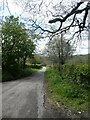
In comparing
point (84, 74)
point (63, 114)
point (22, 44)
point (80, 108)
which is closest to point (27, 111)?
point (63, 114)

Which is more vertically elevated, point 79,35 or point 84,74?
point 79,35

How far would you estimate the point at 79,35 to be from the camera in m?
11.0

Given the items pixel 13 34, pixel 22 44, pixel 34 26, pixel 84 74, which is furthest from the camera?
pixel 22 44

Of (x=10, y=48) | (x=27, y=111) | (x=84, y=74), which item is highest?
(x=10, y=48)

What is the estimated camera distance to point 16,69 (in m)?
32.2

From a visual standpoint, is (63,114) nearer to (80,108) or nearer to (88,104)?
(80,108)

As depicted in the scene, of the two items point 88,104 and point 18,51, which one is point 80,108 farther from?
point 18,51

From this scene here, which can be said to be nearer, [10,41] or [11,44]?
[10,41]

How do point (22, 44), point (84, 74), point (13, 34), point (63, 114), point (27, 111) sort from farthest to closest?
point (22, 44)
point (13, 34)
point (84, 74)
point (27, 111)
point (63, 114)

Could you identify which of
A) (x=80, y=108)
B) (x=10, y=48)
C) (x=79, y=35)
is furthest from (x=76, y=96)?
(x=10, y=48)

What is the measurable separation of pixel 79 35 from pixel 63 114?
4.76m

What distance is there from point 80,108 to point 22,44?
25.3 m

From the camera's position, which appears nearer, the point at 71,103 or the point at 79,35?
the point at 71,103

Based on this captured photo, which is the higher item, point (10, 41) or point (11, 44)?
point (10, 41)
